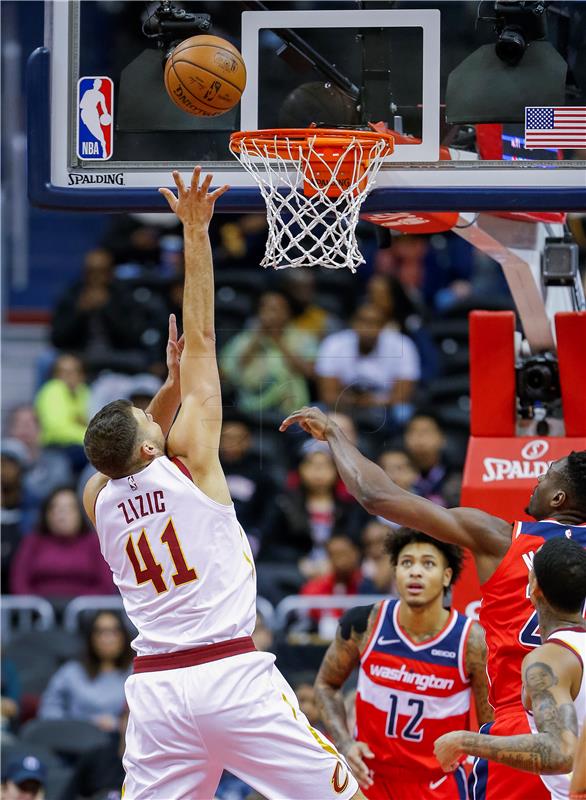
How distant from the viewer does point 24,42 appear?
44.9ft

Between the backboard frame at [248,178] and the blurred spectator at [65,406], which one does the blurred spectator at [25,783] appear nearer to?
the backboard frame at [248,178]

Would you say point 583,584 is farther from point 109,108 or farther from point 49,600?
point 49,600

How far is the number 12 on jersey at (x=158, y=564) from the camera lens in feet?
16.7

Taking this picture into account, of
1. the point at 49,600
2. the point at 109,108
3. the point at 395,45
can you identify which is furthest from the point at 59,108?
the point at 49,600

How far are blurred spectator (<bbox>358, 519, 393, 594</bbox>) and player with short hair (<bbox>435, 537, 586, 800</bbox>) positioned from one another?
4821 mm

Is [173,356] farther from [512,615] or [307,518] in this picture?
[307,518]

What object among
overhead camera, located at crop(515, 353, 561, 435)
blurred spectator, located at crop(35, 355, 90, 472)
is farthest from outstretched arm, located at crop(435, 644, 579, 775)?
blurred spectator, located at crop(35, 355, 90, 472)

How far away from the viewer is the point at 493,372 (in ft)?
22.5

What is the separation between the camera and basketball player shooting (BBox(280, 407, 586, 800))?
5.44 m

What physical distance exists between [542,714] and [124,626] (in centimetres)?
531

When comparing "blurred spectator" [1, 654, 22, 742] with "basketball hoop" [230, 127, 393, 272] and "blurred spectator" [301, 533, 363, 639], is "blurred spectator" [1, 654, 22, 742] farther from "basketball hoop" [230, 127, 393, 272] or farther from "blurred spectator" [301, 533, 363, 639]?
"basketball hoop" [230, 127, 393, 272]

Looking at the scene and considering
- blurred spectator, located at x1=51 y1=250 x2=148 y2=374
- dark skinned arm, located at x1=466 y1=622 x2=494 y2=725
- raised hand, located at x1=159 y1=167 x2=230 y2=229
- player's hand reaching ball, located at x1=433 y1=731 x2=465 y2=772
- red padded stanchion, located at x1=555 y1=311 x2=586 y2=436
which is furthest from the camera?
blurred spectator, located at x1=51 y1=250 x2=148 y2=374

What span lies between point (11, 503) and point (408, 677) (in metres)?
5.38

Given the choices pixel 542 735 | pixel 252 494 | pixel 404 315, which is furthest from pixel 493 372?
pixel 404 315
